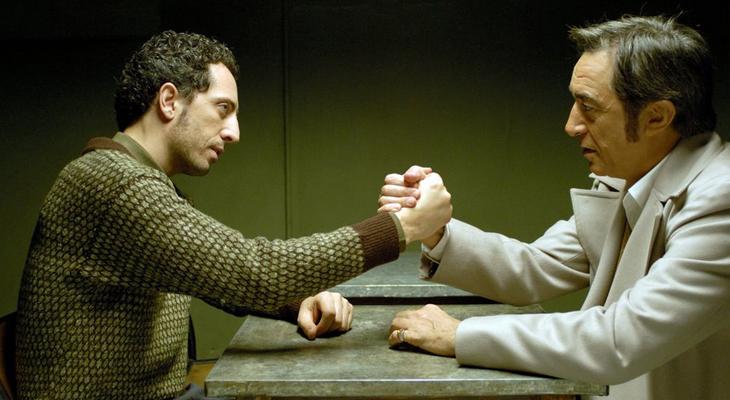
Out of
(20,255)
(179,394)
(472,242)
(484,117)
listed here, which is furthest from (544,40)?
(20,255)

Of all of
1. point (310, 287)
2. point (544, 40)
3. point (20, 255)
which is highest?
point (544, 40)

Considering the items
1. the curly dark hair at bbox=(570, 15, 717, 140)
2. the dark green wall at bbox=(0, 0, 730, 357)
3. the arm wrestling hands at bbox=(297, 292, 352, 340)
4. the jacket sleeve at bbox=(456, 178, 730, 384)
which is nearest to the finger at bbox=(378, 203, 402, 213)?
the arm wrestling hands at bbox=(297, 292, 352, 340)

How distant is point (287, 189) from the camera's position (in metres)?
4.29

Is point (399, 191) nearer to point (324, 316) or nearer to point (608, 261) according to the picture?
point (324, 316)

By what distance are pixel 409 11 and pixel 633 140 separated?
260cm

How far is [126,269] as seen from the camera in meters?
1.60

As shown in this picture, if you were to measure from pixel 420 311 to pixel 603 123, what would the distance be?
2.23ft

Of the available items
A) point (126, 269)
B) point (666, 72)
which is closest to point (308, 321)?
point (126, 269)

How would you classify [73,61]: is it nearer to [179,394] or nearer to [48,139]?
[48,139]

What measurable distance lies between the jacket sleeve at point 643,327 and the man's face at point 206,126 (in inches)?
36.5

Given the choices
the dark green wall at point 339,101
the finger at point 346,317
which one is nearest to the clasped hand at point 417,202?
the finger at point 346,317

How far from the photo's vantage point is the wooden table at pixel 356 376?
1343mm

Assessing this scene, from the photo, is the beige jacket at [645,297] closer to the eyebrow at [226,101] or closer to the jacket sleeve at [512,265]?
the jacket sleeve at [512,265]

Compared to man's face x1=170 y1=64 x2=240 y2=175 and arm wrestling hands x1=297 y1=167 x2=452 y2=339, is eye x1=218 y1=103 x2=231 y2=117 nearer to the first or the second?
man's face x1=170 y1=64 x2=240 y2=175
